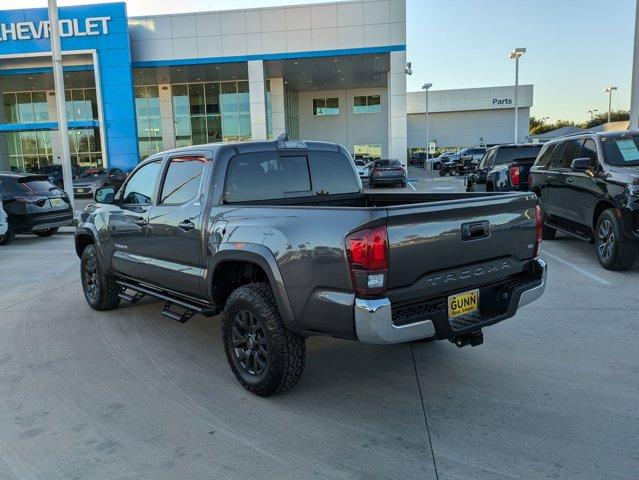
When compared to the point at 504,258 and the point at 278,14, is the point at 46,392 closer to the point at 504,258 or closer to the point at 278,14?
the point at 504,258

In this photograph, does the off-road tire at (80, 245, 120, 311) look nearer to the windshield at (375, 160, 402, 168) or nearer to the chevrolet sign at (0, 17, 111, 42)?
the windshield at (375, 160, 402, 168)

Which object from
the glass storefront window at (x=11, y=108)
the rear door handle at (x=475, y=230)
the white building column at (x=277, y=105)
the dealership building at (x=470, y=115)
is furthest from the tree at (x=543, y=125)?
the rear door handle at (x=475, y=230)

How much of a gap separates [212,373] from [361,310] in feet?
6.32

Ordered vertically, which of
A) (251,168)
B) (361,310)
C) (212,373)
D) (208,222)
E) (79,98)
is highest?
(79,98)

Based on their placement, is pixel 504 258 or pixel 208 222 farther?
pixel 208 222

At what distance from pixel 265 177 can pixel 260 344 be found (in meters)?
1.56

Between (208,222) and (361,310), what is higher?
(208,222)

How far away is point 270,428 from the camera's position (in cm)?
359

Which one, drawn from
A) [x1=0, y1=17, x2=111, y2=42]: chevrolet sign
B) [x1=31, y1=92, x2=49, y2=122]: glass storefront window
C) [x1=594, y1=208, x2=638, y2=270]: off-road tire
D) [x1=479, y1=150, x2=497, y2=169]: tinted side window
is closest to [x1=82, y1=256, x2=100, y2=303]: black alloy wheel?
[x1=594, y1=208, x2=638, y2=270]: off-road tire

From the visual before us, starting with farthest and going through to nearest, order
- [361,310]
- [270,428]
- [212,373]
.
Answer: [212,373] → [270,428] → [361,310]

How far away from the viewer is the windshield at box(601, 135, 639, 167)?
767 cm

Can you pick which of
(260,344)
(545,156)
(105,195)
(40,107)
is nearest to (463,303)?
(260,344)

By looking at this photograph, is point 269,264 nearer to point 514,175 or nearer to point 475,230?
point 475,230

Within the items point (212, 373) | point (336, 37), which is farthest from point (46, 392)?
point (336, 37)
